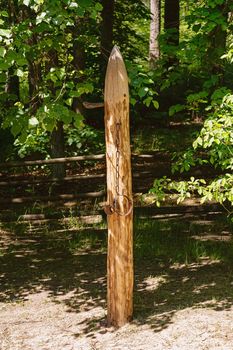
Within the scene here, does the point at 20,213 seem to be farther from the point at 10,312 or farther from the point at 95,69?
the point at 95,69

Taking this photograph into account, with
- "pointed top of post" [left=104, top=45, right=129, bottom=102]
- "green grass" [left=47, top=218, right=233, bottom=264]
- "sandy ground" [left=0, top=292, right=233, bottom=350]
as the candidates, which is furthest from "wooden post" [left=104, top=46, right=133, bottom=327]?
"green grass" [left=47, top=218, right=233, bottom=264]

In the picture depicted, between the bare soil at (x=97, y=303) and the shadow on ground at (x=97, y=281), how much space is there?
0.01 m

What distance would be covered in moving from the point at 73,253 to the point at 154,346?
141 inches

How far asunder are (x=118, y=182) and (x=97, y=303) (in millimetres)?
1968

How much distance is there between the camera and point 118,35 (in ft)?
51.3

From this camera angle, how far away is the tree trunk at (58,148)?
33.9 feet

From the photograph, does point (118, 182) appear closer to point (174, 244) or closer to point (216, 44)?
point (216, 44)

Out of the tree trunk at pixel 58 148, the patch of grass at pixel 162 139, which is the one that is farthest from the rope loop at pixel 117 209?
the patch of grass at pixel 162 139

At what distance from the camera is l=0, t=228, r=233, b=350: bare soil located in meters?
5.47

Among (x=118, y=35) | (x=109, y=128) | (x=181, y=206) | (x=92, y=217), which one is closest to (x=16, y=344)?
(x=109, y=128)

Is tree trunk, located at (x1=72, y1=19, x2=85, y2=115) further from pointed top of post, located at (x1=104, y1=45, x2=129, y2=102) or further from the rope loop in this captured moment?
the rope loop

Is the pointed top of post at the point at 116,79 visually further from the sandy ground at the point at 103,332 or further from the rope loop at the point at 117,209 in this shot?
the sandy ground at the point at 103,332

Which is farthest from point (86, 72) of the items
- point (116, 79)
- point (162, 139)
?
point (162, 139)

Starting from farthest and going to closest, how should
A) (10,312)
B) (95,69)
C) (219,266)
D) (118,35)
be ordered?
(118,35)
(95,69)
(219,266)
(10,312)
